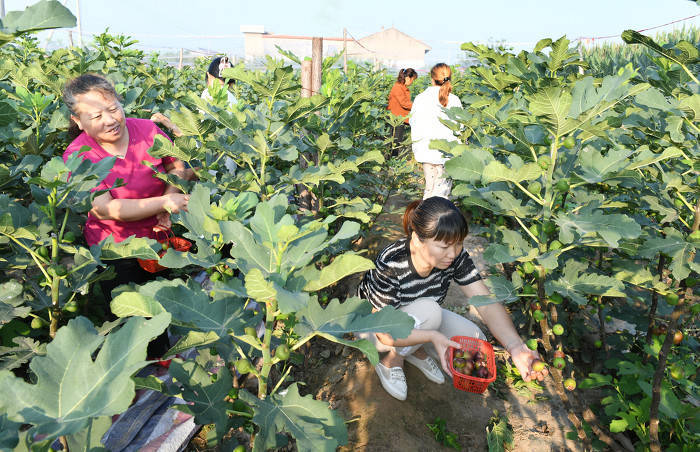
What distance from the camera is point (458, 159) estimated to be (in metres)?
1.78

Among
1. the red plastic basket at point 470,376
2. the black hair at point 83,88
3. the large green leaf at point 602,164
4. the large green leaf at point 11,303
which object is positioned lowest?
the red plastic basket at point 470,376

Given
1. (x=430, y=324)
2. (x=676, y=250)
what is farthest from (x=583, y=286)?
(x=430, y=324)

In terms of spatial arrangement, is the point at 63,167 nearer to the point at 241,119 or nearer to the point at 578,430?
the point at 241,119

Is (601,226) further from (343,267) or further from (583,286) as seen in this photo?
(343,267)

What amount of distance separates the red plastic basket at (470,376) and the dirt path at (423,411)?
0.28 m

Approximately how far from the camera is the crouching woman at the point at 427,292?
2.21m

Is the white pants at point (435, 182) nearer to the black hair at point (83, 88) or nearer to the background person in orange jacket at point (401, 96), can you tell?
the background person in orange jacket at point (401, 96)

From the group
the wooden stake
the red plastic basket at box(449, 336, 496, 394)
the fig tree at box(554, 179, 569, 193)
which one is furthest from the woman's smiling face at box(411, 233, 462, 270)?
the wooden stake

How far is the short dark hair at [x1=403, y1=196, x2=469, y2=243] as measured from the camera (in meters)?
2.18

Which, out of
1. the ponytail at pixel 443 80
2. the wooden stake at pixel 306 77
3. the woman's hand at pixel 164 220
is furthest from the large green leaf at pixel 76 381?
the ponytail at pixel 443 80

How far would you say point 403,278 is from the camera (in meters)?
2.54

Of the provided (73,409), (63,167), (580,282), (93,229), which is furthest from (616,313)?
(93,229)

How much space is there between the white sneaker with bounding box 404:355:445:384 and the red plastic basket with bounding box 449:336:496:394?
0.26 metres

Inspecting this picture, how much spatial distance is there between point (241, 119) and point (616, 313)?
91.8 inches
